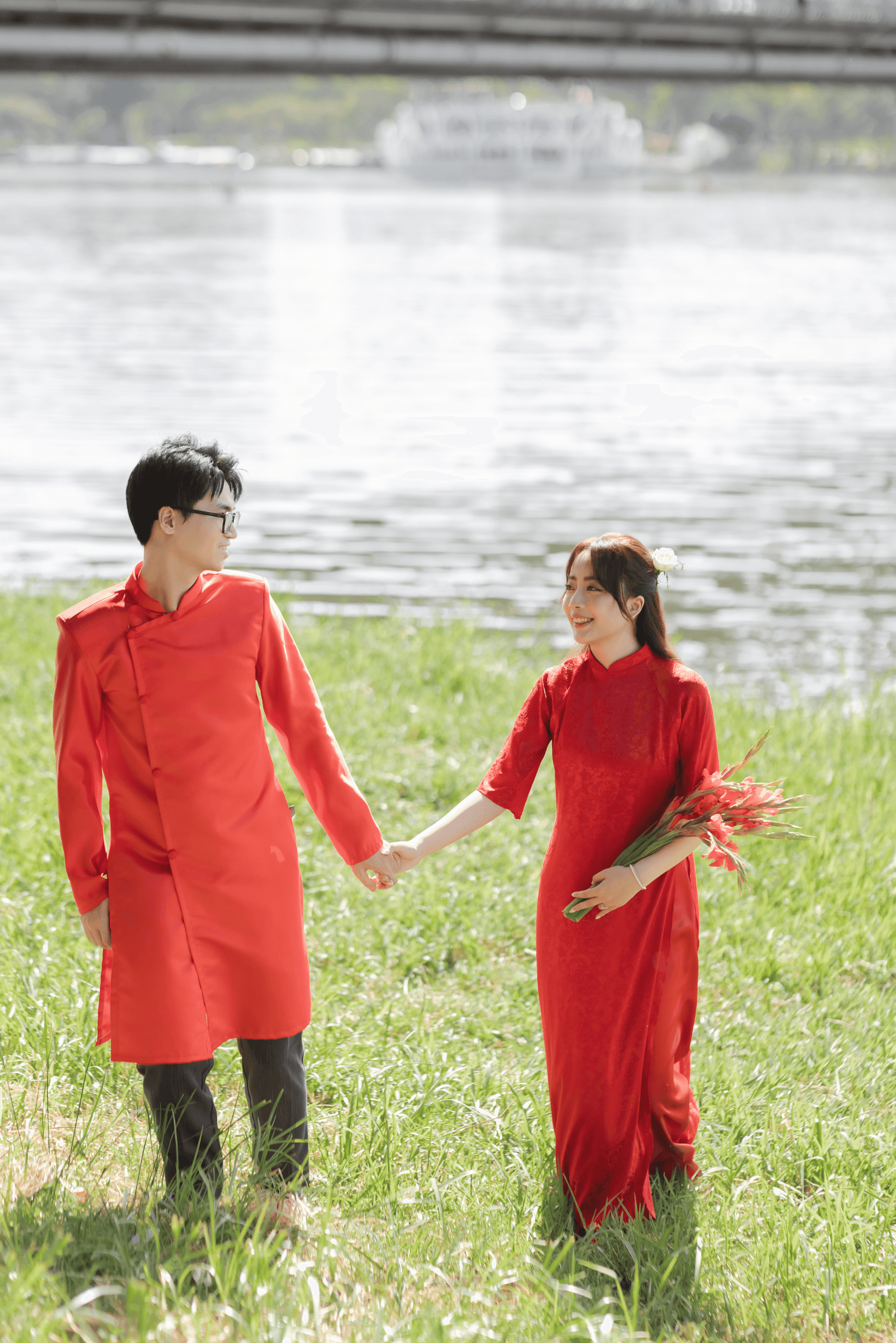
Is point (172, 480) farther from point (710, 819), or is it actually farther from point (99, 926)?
point (710, 819)

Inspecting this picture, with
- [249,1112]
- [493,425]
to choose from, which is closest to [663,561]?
[249,1112]

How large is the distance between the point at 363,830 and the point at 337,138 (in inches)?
8060

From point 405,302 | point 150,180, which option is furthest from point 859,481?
point 150,180

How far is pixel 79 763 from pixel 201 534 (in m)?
0.55

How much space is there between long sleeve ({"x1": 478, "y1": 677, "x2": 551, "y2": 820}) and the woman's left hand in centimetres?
29

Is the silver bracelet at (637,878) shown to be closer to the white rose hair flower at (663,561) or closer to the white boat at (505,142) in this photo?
the white rose hair flower at (663,561)

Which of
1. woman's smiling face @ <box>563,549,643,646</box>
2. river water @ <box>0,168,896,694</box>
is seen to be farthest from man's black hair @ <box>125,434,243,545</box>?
river water @ <box>0,168,896,694</box>

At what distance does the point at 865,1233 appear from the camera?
10.9ft

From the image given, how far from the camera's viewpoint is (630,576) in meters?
3.04

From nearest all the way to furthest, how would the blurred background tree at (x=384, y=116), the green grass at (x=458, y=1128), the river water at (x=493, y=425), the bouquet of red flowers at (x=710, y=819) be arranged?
1. the green grass at (x=458, y=1128)
2. the bouquet of red flowers at (x=710, y=819)
3. the river water at (x=493, y=425)
4. the blurred background tree at (x=384, y=116)

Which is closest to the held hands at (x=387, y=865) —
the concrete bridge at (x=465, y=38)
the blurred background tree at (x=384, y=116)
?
the concrete bridge at (x=465, y=38)

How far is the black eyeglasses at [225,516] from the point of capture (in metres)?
2.90

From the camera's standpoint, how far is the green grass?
2803mm

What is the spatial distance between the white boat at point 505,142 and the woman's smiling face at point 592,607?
15155 cm
